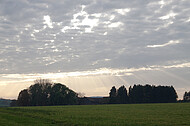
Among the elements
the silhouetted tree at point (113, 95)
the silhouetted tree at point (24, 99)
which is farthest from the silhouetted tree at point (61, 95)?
the silhouetted tree at point (113, 95)

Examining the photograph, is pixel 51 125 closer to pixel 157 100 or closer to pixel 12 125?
pixel 12 125

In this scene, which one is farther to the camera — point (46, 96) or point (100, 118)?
point (46, 96)

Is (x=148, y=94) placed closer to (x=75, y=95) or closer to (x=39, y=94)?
(x=75, y=95)

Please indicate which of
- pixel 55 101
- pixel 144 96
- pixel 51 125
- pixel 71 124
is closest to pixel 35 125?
pixel 51 125

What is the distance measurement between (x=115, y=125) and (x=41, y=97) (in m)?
120

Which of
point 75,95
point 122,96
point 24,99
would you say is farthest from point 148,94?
point 24,99

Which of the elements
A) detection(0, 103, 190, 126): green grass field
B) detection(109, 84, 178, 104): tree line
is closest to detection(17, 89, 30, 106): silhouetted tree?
detection(109, 84, 178, 104): tree line

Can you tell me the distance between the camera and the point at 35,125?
28.2 meters

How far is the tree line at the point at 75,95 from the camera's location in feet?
457

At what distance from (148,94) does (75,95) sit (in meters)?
45.7

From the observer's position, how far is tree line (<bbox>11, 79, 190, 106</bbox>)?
139375 mm

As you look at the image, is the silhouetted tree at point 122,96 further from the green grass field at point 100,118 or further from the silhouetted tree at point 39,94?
the green grass field at point 100,118

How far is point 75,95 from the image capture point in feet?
478

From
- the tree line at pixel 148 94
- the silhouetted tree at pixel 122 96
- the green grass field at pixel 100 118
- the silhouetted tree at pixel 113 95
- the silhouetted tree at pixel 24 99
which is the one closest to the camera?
the green grass field at pixel 100 118
